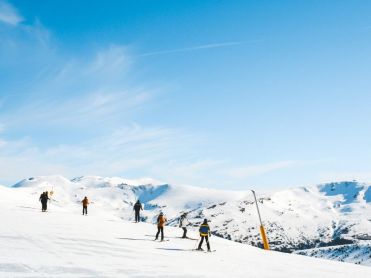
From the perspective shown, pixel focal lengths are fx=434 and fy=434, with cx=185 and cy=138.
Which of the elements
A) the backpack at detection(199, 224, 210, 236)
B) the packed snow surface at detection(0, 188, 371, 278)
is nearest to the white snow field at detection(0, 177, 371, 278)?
the packed snow surface at detection(0, 188, 371, 278)

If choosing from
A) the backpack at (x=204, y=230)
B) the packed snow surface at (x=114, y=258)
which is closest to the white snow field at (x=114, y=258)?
the packed snow surface at (x=114, y=258)

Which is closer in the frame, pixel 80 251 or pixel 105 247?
pixel 80 251

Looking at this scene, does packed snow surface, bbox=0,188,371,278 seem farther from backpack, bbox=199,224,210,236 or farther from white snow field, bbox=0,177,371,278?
backpack, bbox=199,224,210,236

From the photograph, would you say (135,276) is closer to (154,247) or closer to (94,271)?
(94,271)

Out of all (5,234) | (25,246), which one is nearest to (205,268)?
(25,246)

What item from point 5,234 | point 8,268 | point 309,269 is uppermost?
point 5,234

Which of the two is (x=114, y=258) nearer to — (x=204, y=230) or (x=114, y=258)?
(x=114, y=258)

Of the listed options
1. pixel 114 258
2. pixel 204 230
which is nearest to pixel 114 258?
pixel 114 258

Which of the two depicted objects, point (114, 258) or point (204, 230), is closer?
point (114, 258)

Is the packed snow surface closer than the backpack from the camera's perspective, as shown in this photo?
Yes

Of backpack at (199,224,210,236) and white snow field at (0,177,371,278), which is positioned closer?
white snow field at (0,177,371,278)

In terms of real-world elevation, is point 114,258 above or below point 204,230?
below

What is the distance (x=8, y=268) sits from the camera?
14.4m

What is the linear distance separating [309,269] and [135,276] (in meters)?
10.1
